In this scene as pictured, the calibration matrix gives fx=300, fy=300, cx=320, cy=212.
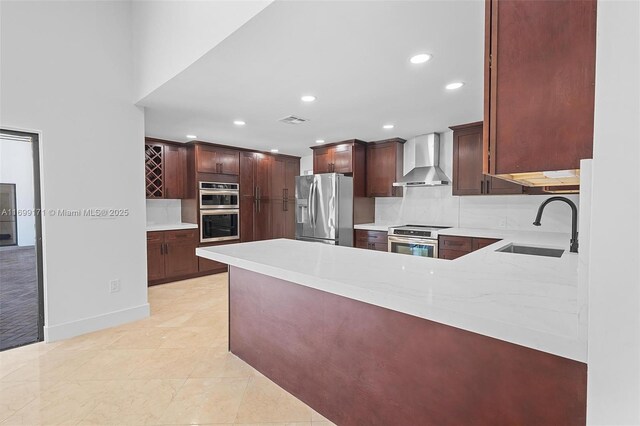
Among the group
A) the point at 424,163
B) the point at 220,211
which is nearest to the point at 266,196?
the point at 220,211

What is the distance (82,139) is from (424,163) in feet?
13.4

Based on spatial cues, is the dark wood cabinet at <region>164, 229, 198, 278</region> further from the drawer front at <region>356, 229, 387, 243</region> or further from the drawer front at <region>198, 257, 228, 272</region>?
the drawer front at <region>356, 229, 387, 243</region>

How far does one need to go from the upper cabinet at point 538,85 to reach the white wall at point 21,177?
3.45m

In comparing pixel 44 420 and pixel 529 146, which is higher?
pixel 529 146

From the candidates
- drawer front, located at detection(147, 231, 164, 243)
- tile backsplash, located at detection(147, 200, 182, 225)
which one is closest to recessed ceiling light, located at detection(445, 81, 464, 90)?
drawer front, located at detection(147, 231, 164, 243)

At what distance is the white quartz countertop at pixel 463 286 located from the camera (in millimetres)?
842

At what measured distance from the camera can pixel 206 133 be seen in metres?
4.30

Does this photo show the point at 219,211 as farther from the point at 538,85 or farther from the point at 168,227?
the point at 538,85

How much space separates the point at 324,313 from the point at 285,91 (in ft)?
6.36

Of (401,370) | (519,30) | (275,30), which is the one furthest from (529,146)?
(275,30)

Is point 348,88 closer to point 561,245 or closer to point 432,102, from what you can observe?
point 432,102

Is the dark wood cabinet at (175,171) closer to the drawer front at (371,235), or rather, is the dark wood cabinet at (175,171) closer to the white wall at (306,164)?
the white wall at (306,164)

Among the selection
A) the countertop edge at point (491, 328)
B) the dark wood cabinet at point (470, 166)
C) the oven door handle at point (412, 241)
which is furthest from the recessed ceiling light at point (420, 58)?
the oven door handle at point (412, 241)

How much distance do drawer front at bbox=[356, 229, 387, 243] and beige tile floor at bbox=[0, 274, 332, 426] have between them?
8.06 ft
